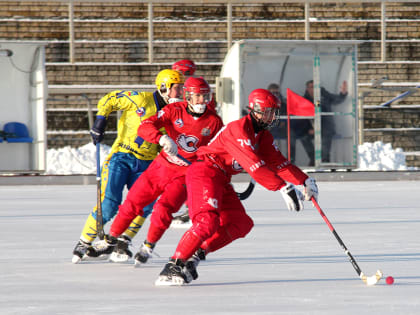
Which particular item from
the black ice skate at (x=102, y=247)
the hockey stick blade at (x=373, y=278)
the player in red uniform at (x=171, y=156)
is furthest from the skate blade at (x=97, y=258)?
the hockey stick blade at (x=373, y=278)

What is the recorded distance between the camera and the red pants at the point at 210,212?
5.62 meters

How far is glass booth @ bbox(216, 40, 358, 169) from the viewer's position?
18.2 m

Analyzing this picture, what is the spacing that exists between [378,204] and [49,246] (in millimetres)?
5490

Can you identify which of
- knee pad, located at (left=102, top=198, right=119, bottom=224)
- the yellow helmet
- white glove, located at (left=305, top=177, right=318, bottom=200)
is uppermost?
the yellow helmet

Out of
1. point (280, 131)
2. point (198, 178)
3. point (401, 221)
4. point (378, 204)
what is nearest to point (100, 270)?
point (198, 178)

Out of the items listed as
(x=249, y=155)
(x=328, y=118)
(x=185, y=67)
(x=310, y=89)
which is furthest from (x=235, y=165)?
(x=328, y=118)

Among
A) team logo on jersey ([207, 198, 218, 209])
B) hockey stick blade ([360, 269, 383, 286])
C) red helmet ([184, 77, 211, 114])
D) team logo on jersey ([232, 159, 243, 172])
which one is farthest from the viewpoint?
red helmet ([184, 77, 211, 114])

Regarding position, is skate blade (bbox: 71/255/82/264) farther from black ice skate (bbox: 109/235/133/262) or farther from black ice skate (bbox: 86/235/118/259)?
black ice skate (bbox: 109/235/133/262)

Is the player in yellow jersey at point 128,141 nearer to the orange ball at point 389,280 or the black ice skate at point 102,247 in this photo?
the black ice skate at point 102,247

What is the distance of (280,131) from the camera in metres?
18.3

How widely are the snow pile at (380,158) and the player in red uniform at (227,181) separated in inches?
584

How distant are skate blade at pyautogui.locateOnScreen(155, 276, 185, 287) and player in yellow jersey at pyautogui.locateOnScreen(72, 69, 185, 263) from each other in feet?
4.43

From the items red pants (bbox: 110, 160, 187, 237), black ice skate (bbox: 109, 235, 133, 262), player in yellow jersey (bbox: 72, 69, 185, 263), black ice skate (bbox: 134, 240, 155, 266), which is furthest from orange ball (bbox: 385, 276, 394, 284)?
player in yellow jersey (bbox: 72, 69, 185, 263)

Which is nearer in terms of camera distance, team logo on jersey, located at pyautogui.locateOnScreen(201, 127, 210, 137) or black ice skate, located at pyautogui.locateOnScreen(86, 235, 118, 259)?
team logo on jersey, located at pyautogui.locateOnScreen(201, 127, 210, 137)
